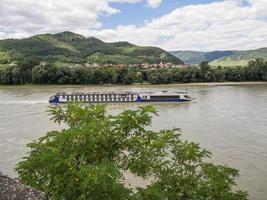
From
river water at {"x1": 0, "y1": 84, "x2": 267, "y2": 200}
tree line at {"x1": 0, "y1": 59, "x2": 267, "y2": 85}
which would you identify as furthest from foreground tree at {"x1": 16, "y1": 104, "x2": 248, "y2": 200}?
tree line at {"x1": 0, "y1": 59, "x2": 267, "y2": 85}

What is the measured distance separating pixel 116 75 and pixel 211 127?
6466 cm

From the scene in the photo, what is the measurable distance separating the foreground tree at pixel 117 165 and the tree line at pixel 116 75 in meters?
92.3

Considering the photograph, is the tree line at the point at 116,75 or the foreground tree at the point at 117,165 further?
the tree line at the point at 116,75

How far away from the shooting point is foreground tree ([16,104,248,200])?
11539 millimetres

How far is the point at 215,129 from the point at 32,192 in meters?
36.2

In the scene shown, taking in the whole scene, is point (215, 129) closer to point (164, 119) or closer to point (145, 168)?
point (164, 119)

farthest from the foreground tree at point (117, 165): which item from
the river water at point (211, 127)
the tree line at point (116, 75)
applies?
the tree line at point (116, 75)

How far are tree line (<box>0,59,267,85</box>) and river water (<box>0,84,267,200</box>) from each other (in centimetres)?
2804

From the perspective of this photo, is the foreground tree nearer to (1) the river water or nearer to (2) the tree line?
(1) the river water

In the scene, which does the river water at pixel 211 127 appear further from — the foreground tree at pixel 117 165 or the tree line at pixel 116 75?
the tree line at pixel 116 75

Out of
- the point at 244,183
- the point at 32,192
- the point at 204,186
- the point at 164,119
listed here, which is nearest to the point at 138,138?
the point at 204,186

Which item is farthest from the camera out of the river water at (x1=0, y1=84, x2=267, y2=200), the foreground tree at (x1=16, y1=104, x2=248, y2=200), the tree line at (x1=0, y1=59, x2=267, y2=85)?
the tree line at (x1=0, y1=59, x2=267, y2=85)

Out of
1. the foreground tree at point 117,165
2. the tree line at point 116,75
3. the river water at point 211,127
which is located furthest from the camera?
the tree line at point 116,75

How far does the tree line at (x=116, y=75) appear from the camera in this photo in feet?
346
